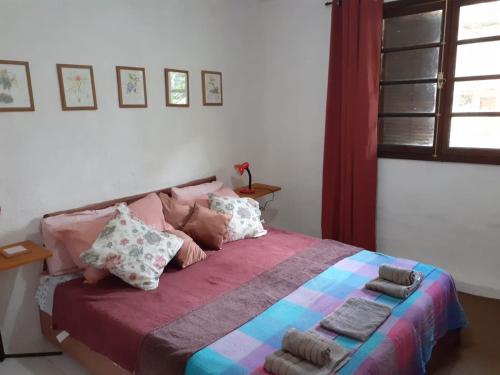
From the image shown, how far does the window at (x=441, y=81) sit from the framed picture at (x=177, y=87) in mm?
1618

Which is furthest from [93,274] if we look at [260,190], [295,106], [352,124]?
[295,106]

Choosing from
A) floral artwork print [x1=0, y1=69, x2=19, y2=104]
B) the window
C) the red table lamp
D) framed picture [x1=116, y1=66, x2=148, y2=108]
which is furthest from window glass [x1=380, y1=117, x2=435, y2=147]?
floral artwork print [x1=0, y1=69, x2=19, y2=104]

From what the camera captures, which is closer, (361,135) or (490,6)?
(490,6)

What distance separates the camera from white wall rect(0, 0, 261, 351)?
2.26m

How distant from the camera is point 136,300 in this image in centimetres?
201

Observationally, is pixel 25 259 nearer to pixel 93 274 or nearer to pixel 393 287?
pixel 93 274

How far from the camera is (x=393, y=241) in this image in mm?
3309

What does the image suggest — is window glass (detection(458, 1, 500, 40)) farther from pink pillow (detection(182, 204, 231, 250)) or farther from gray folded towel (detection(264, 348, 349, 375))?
gray folded towel (detection(264, 348, 349, 375))

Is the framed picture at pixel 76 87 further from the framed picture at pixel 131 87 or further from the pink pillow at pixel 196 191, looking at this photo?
the pink pillow at pixel 196 191

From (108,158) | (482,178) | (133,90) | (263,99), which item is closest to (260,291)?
(108,158)

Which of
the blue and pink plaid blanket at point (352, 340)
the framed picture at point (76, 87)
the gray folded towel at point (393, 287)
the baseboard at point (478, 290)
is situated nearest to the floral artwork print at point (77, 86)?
the framed picture at point (76, 87)

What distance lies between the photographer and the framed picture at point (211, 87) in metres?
3.27

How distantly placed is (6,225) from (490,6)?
137 inches

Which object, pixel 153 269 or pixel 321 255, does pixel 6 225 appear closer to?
pixel 153 269
